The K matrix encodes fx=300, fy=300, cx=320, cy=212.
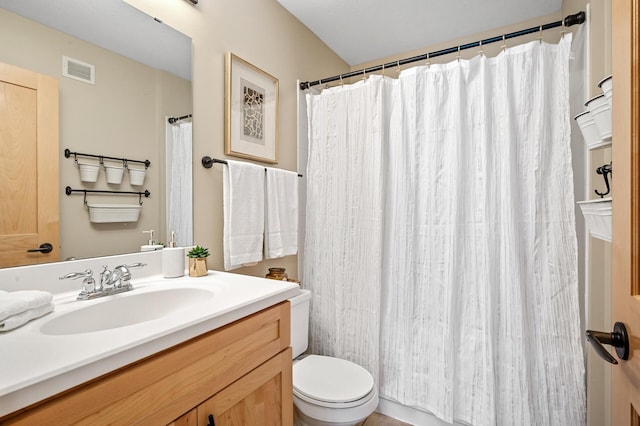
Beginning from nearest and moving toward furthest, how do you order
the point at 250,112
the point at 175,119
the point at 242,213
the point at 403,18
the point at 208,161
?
1. the point at 175,119
2. the point at 208,161
3. the point at 242,213
4. the point at 250,112
5. the point at 403,18

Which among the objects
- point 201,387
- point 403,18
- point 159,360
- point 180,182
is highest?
point 403,18

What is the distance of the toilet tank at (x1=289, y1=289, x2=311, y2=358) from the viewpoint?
5.21 ft

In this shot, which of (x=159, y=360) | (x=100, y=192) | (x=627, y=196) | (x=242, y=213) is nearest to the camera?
(x=627, y=196)

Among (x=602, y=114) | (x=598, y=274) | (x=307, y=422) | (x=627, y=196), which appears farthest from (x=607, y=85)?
(x=307, y=422)

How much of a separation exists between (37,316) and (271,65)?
1.65 meters

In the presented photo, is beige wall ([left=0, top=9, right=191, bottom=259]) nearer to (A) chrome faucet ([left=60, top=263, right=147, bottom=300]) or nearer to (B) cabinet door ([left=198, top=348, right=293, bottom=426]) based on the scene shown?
(A) chrome faucet ([left=60, top=263, right=147, bottom=300])

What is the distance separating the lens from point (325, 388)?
1396 millimetres

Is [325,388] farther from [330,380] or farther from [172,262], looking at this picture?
[172,262]

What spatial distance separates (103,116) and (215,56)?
633mm

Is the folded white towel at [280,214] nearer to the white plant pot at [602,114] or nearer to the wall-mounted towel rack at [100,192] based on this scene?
the wall-mounted towel rack at [100,192]

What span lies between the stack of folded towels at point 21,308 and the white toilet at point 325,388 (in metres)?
1.01

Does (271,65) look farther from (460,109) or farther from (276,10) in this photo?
(460,109)

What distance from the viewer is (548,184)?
1.37 meters

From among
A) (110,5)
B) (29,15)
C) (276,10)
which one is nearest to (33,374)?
(29,15)
